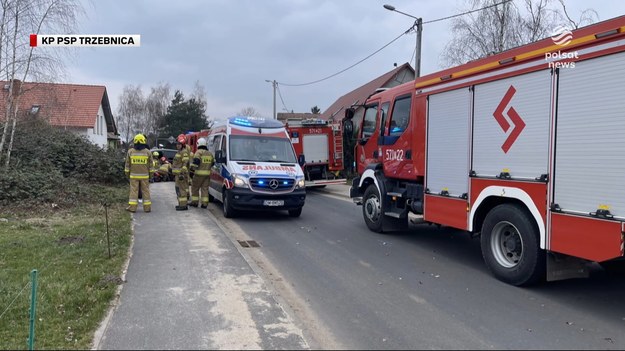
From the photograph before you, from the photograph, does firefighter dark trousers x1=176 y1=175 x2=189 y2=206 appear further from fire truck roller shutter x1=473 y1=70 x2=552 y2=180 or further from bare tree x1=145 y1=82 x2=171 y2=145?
bare tree x1=145 y1=82 x2=171 y2=145

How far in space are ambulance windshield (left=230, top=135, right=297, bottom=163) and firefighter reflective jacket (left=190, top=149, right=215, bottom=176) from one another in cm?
101

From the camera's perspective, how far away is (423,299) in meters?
5.19

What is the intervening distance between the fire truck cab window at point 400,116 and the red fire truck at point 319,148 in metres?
9.47

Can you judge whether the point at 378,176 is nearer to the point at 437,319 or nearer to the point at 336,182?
the point at 437,319

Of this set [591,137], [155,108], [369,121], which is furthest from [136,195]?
[155,108]

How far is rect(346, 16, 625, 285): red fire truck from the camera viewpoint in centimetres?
452

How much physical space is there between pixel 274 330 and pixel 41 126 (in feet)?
47.4

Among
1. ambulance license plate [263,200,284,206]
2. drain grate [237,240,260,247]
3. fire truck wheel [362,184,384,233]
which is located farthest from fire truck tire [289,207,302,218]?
drain grate [237,240,260,247]

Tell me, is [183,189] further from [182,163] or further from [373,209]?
[373,209]

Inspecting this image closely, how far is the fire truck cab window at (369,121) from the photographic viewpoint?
9.64 meters

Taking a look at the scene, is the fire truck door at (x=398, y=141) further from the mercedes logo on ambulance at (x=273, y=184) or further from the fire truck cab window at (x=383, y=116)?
the mercedes logo on ambulance at (x=273, y=184)

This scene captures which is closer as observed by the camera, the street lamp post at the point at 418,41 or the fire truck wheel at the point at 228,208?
the fire truck wheel at the point at 228,208

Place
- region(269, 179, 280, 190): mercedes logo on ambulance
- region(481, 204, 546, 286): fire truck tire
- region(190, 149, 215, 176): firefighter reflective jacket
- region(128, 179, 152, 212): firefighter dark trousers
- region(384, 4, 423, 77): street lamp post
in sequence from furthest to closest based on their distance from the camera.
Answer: region(384, 4, 423, 77): street lamp post < region(190, 149, 215, 176): firefighter reflective jacket < region(128, 179, 152, 212): firefighter dark trousers < region(269, 179, 280, 190): mercedes logo on ambulance < region(481, 204, 546, 286): fire truck tire

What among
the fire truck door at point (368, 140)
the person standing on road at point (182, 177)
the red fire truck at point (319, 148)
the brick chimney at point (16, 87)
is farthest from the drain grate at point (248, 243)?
the red fire truck at point (319, 148)
